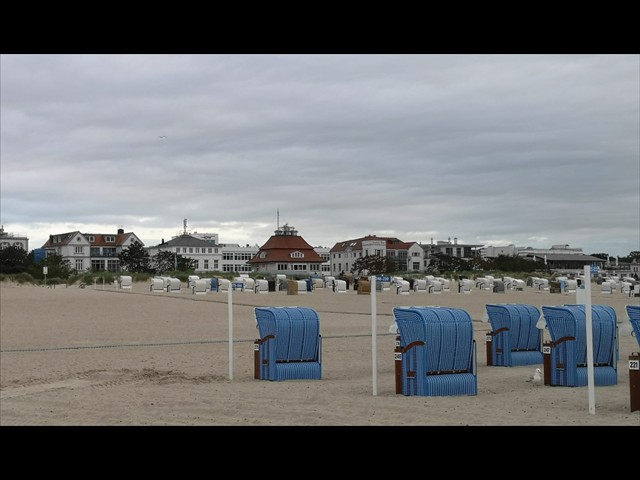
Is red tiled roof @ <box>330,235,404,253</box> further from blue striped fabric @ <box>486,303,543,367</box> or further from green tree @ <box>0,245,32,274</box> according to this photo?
blue striped fabric @ <box>486,303,543,367</box>

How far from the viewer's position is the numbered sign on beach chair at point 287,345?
12.3 m

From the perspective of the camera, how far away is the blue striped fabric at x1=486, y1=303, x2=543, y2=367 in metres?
14.2

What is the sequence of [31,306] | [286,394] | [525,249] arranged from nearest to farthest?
1. [286,394]
2. [31,306]
3. [525,249]

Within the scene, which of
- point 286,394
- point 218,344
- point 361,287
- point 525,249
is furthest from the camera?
point 525,249

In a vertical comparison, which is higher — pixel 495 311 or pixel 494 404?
pixel 495 311

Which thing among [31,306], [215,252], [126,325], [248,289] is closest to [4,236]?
[215,252]

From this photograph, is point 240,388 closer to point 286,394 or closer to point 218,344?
point 286,394

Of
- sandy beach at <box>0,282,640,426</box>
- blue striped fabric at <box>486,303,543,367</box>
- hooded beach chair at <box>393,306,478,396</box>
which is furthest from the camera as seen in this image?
blue striped fabric at <box>486,303,543,367</box>

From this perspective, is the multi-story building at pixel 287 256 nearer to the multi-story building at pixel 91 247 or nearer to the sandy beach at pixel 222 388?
the multi-story building at pixel 91 247

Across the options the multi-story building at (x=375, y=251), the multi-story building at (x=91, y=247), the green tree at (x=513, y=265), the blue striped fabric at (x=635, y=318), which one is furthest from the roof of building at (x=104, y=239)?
the blue striped fabric at (x=635, y=318)

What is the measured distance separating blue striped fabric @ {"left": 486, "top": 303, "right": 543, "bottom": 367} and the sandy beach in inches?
14.2

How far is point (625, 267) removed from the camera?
14625cm

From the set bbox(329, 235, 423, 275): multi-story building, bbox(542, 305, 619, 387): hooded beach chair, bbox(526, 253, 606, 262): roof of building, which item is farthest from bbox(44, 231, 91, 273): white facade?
bbox(542, 305, 619, 387): hooded beach chair

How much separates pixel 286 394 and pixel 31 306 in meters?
24.6
